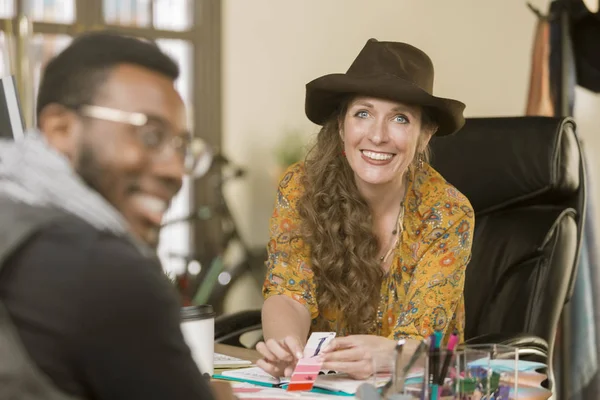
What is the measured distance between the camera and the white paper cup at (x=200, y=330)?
4.90 ft

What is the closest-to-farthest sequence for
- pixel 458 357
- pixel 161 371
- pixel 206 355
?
pixel 161 371 → pixel 458 357 → pixel 206 355

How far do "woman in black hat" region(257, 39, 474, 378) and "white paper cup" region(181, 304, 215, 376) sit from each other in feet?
1.54

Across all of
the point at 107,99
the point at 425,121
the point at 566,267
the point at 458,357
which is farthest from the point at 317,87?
the point at 107,99

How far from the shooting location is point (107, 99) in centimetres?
77

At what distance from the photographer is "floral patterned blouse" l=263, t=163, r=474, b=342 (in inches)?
79.6

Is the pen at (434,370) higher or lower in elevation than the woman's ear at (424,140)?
lower

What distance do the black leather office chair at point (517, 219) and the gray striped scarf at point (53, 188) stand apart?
155 cm

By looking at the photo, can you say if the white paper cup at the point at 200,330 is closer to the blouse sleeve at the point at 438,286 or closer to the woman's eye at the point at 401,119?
the blouse sleeve at the point at 438,286

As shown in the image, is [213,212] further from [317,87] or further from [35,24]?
[317,87]

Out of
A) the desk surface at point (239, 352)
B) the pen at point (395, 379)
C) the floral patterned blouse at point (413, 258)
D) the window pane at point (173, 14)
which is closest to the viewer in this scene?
the pen at point (395, 379)

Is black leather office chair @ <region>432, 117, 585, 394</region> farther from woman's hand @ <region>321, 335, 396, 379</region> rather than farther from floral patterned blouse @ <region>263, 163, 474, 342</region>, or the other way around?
woman's hand @ <region>321, 335, 396, 379</region>

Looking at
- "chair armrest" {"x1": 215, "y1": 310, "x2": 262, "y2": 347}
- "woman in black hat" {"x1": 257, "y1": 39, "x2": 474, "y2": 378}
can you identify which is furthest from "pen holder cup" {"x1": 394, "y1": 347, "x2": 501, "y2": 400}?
"chair armrest" {"x1": 215, "y1": 310, "x2": 262, "y2": 347}

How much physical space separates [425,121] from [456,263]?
360mm

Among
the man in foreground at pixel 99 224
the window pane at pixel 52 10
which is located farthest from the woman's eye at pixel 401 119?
the window pane at pixel 52 10
